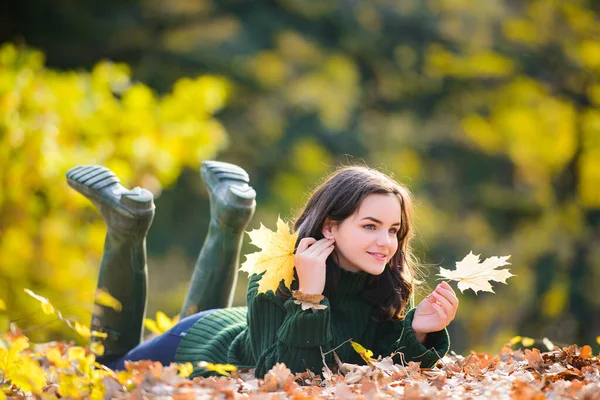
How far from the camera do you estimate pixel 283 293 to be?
270cm

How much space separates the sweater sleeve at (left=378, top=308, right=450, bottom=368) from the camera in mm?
2666

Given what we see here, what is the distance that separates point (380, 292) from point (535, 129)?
9586 millimetres

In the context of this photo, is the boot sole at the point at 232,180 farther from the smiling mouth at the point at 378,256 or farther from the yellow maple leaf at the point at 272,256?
the smiling mouth at the point at 378,256

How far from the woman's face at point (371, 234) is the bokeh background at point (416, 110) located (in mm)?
7275

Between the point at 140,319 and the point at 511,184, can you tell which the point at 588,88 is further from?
the point at 140,319

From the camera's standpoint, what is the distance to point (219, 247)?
3572mm

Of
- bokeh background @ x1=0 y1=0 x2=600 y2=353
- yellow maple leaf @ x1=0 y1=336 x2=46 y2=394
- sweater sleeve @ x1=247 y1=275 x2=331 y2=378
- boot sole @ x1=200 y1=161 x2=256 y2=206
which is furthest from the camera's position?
bokeh background @ x1=0 y1=0 x2=600 y2=353

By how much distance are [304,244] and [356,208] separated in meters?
→ 0.22

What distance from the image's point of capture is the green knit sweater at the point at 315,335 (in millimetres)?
2531

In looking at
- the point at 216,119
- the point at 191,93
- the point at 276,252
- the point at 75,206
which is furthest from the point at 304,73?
the point at 276,252

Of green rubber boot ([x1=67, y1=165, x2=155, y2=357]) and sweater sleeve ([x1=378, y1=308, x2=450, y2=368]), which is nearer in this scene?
sweater sleeve ([x1=378, y1=308, x2=450, y2=368])

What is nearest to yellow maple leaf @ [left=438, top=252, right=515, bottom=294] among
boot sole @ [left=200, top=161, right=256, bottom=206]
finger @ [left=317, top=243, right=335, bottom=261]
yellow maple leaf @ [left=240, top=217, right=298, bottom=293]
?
finger @ [left=317, top=243, right=335, bottom=261]

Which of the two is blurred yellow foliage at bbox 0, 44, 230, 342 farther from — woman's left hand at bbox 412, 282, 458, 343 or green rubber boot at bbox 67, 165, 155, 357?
woman's left hand at bbox 412, 282, 458, 343

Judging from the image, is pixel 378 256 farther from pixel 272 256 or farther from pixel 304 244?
pixel 272 256
